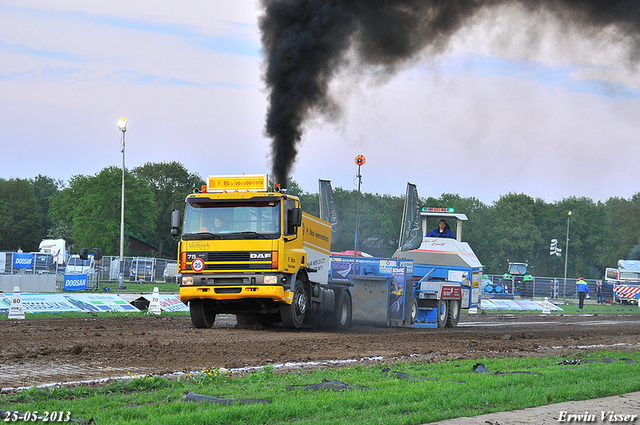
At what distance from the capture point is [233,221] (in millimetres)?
15023

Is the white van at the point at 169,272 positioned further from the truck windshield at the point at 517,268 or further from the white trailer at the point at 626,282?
the white trailer at the point at 626,282

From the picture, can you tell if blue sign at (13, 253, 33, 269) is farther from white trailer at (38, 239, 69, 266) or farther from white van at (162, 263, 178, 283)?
white van at (162, 263, 178, 283)

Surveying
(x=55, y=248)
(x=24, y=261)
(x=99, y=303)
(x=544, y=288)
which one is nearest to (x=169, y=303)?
(x=99, y=303)

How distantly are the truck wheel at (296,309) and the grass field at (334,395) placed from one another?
5.82 metres

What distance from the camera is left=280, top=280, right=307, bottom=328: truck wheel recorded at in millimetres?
15359

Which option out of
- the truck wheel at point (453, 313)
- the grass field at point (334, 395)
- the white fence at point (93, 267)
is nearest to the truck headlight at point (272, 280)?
the grass field at point (334, 395)

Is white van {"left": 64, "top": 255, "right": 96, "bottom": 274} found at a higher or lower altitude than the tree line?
lower

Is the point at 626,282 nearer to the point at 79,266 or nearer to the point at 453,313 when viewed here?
the point at 453,313

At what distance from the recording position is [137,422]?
5535 millimetres

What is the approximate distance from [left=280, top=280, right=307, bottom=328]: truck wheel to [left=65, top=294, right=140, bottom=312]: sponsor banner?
27.0ft

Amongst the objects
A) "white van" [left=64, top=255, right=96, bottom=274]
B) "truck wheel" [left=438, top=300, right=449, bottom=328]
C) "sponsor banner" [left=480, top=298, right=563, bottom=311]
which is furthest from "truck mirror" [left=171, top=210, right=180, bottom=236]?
"white van" [left=64, top=255, right=96, bottom=274]

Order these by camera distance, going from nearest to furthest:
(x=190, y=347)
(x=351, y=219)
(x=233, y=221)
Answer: (x=190, y=347) < (x=233, y=221) < (x=351, y=219)

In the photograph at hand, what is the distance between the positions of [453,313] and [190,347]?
12284 millimetres

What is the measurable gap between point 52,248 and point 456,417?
57909 mm
